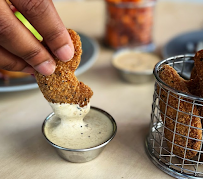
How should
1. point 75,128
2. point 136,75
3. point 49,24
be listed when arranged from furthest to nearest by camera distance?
point 136,75
point 75,128
point 49,24

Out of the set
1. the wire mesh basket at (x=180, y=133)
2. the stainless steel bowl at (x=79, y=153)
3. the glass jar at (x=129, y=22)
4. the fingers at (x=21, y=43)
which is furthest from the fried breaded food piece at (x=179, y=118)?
the glass jar at (x=129, y=22)

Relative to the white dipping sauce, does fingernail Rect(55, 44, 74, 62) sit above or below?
above

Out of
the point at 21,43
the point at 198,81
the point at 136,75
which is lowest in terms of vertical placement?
the point at 136,75

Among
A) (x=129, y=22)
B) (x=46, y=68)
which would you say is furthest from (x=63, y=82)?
(x=129, y=22)

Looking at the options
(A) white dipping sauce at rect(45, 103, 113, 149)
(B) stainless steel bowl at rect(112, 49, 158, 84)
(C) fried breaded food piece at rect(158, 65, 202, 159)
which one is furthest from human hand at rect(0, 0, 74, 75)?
(B) stainless steel bowl at rect(112, 49, 158, 84)

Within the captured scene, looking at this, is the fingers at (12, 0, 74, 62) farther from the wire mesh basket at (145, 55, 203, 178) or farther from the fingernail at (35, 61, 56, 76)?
the wire mesh basket at (145, 55, 203, 178)

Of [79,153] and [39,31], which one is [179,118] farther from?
[39,31]

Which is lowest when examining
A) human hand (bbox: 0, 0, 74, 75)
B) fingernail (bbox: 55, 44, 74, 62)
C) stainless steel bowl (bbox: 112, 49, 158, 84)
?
stainless steel bowl (bbox: 112, 49, 158, 84)

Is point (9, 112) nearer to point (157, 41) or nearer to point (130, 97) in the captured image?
point (130, 97)
